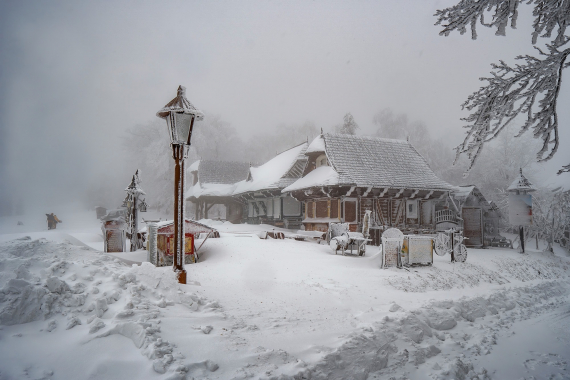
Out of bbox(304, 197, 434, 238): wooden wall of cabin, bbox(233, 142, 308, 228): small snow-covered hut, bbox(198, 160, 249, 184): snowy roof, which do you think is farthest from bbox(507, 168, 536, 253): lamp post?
bbox(198, 160, 249, 184): snowy roof

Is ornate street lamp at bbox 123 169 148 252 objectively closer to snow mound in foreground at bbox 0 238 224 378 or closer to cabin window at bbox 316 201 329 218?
snow mound in foreground at bbox 0 238 224 378

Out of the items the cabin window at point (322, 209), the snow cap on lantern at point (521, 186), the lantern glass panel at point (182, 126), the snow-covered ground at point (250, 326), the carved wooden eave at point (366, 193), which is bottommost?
the snow-covered ground at point (250, 326)

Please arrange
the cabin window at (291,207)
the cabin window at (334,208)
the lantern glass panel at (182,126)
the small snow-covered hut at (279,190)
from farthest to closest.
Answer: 1. the cabin window at (291,207)
2. the small snow-covered hut at (279,190)
3. the cabin window at (334,208)
4. the lantern glass panel at (182,126)

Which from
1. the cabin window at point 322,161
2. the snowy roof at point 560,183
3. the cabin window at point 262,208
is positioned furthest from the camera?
the cabin window at point 262,208

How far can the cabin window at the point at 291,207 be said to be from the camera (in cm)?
2370

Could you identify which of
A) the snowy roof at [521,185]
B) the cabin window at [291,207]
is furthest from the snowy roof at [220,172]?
the snowy roof at [521,185]

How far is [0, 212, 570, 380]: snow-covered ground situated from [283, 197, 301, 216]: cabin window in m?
15.3

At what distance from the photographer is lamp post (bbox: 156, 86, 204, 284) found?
603cm

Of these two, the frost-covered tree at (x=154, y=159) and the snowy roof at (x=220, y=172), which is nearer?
the snowy roof at (x=220, y=172)

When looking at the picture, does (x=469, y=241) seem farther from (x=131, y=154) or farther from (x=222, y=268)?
(x=131, y=154)

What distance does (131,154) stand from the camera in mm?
43312

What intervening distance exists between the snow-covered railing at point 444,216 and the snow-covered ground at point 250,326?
43.4 ft

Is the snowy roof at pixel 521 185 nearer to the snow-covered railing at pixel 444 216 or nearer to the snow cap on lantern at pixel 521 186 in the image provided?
the snow cap on lantern at pixel 521 186

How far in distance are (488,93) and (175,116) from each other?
5.40 m
